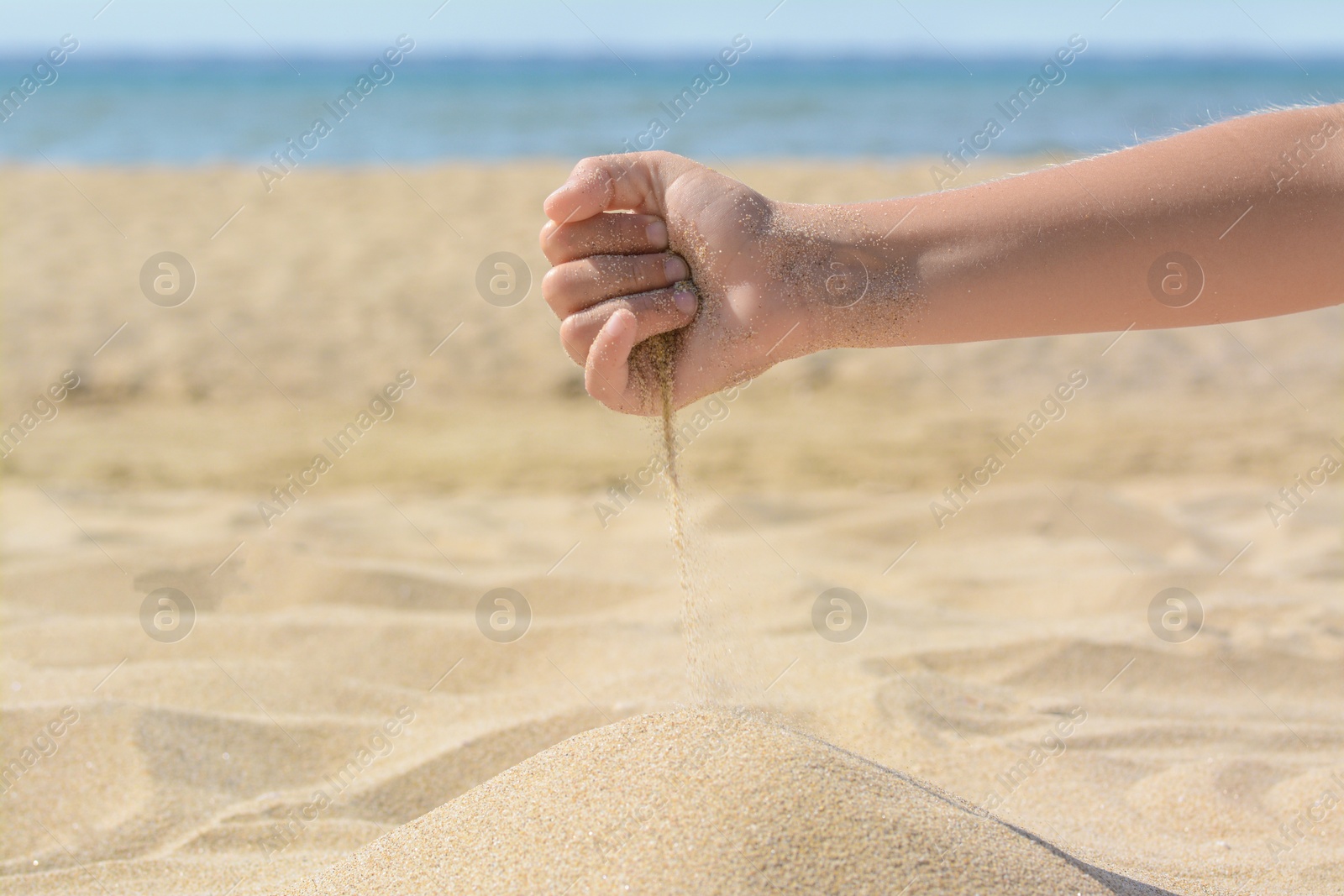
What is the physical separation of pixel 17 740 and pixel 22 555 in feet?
3.73

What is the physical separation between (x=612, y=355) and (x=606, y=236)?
0.66 feet

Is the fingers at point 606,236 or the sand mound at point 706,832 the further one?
the fingers at point 606,236

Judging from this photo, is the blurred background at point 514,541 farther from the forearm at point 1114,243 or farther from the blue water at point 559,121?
the blue water at point 559,121

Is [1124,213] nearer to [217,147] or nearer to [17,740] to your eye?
[17,740]

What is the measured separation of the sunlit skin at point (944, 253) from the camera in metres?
1.44

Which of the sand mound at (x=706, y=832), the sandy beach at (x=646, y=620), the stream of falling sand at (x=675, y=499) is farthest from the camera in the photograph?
the stream of falling sand at (x=675, y=499)

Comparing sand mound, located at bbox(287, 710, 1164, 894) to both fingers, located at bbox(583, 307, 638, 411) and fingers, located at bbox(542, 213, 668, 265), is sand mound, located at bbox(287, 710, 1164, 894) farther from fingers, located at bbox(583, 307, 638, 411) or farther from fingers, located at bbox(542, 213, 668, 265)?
fingers, located at bbox(542, 213, 668, 265)

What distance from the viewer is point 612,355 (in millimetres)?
1574

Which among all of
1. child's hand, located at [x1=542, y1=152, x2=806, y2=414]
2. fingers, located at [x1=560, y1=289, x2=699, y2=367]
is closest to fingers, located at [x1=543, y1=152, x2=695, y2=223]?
child's hand, located at [x1=542, y1=152, x2=806, y2=414]

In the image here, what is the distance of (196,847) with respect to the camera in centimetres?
177

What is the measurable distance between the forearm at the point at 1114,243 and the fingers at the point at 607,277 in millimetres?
190

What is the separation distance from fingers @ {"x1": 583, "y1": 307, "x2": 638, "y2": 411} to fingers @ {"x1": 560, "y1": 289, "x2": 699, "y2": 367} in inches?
0.4

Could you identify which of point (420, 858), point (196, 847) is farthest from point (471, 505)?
point (420, 858)

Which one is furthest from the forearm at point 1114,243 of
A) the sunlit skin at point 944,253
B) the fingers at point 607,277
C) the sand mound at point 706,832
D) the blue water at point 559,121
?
the blue water at point 559,121
